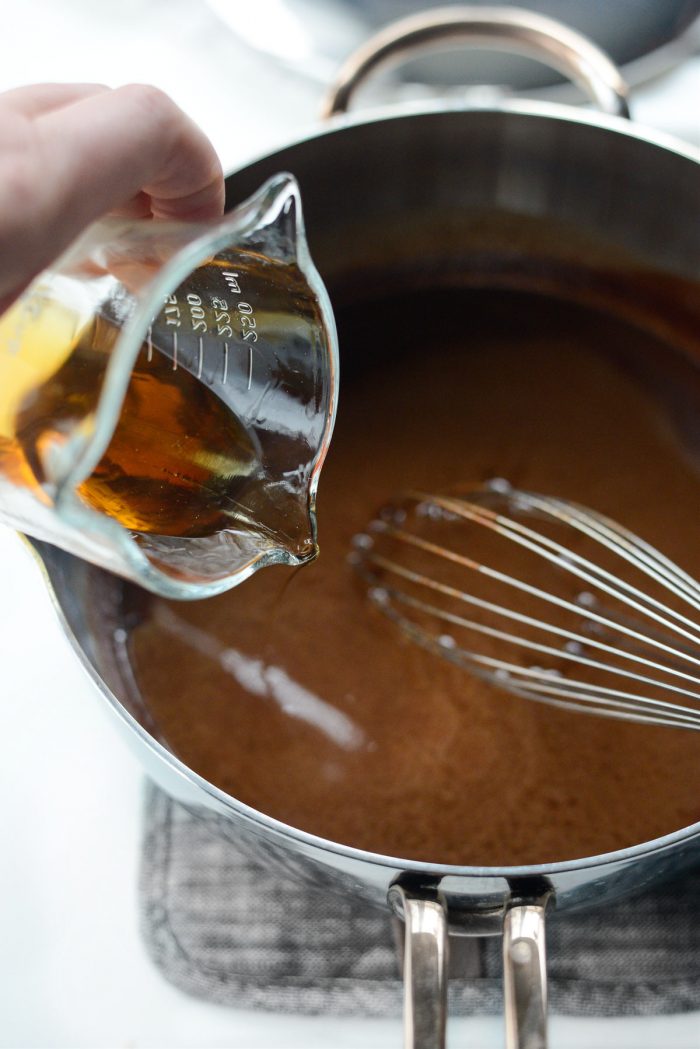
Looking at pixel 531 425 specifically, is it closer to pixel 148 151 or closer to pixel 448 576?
pixel 448 576

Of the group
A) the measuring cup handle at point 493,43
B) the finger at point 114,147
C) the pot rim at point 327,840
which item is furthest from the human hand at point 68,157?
the measuring cup handle at point 493,43

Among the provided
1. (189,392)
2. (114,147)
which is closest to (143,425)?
(189,392)

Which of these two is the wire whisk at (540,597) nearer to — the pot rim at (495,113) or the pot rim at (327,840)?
the pot rim at (327,840)

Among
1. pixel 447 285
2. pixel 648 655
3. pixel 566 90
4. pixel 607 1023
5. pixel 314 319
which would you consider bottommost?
pixel 607 1023

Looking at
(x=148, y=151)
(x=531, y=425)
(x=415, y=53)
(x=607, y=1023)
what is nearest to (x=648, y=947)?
(x=607, y=1023)

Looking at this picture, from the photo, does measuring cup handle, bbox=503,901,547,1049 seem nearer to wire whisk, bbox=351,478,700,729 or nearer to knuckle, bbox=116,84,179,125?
wire whisk, bbox=351,478,700,729

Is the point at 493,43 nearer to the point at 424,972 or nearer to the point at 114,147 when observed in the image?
the point at 114,147

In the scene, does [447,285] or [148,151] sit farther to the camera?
[447,285]
